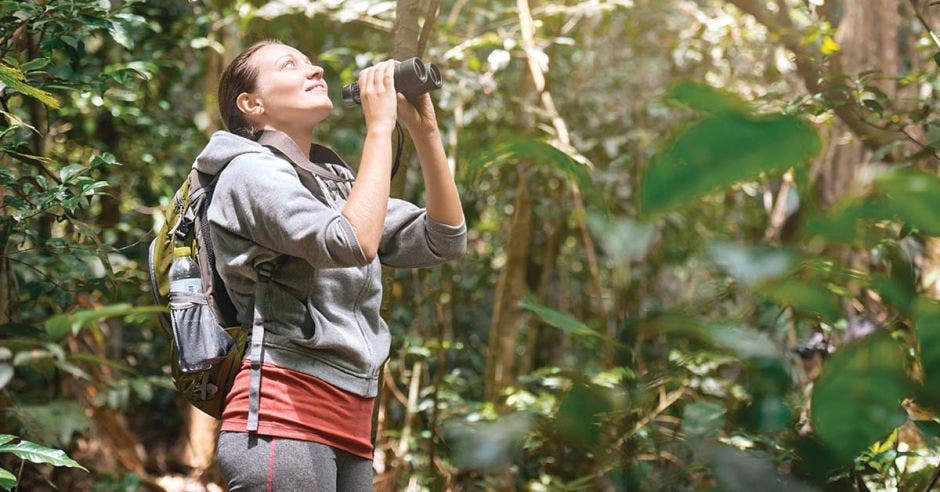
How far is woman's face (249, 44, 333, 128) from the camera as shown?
178cm

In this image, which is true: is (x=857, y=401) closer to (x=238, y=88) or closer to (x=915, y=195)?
(x=915, y=195)

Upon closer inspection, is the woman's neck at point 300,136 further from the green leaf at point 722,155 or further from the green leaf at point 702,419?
the green leaf at point 722,155

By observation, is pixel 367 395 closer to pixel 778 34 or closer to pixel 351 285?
pixel 351 285

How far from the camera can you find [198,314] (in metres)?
1.59

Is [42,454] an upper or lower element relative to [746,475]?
Answer: lower

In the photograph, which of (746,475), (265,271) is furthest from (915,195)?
(265,271)

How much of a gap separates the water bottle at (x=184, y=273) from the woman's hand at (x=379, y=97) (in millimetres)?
371

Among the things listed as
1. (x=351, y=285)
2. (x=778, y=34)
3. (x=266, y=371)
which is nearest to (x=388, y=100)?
(x=351, y=285)

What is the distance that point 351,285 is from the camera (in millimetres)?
1681

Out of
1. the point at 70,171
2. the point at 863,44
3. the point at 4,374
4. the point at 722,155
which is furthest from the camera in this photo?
the point at 863,44

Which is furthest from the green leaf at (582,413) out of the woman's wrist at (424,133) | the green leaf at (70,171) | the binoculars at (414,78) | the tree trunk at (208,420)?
the tree trunk at (208,420)

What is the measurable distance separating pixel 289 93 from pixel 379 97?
9.0 inches

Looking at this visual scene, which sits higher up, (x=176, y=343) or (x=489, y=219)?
(x=176, y=343)

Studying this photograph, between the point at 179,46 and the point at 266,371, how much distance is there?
2.82m
